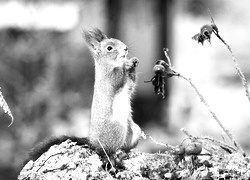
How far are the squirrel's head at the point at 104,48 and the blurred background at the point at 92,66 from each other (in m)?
1.61

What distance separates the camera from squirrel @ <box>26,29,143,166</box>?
416 cm

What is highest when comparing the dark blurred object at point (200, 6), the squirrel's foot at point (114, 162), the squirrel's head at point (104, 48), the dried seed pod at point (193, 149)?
the dark blurred object at point (200, 6)

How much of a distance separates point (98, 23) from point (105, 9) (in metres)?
0.21

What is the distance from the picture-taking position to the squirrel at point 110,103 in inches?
164

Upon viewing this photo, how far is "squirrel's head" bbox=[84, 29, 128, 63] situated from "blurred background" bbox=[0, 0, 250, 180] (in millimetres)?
1612

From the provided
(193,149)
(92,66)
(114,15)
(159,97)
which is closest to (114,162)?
(193,149)

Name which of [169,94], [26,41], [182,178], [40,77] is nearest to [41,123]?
[40,77]

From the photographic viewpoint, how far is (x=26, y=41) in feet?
22.2

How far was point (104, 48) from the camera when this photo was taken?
4.73 m

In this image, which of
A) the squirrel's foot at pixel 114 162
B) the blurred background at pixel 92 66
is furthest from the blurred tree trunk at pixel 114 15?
the squirrel's foot at pixel 114 162

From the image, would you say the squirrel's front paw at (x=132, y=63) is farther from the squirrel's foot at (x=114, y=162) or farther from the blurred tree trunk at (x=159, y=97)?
the blurred tree trunk at (x=159, y=97)

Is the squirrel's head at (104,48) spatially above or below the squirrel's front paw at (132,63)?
above

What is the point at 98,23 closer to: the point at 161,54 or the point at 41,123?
the point at 161,54

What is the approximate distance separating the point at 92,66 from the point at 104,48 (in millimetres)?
2839
